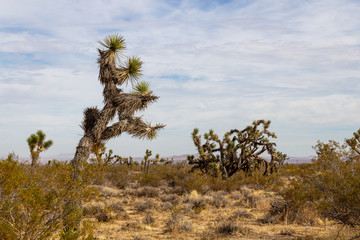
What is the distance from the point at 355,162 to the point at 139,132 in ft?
29.4

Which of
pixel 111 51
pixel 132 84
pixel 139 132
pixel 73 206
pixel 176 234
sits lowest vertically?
pixel 176 234

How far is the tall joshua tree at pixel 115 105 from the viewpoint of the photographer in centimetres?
1343

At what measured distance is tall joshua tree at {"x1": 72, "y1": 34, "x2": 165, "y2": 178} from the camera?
13.4m

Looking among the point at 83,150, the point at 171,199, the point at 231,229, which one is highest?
the point at 83,150

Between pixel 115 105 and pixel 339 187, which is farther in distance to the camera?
pixel 115 105

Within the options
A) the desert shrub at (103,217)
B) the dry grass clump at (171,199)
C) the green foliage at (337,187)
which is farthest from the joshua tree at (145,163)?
the green foliage at (337,187)

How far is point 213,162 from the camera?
18688 millimetres

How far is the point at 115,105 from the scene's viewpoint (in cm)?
1380

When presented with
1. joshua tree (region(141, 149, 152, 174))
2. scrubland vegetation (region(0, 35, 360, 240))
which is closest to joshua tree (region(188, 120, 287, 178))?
scrubland vegetation (region(0, 35, 360, 240))

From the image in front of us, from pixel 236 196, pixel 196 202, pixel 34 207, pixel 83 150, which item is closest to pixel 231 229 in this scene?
pixel 196 202

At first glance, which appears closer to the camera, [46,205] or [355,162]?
[46,205]

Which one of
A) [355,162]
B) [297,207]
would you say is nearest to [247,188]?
[297,207]

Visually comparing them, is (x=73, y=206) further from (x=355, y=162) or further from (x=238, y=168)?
(x=238, y=168)

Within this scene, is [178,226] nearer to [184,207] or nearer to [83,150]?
[184,207]
